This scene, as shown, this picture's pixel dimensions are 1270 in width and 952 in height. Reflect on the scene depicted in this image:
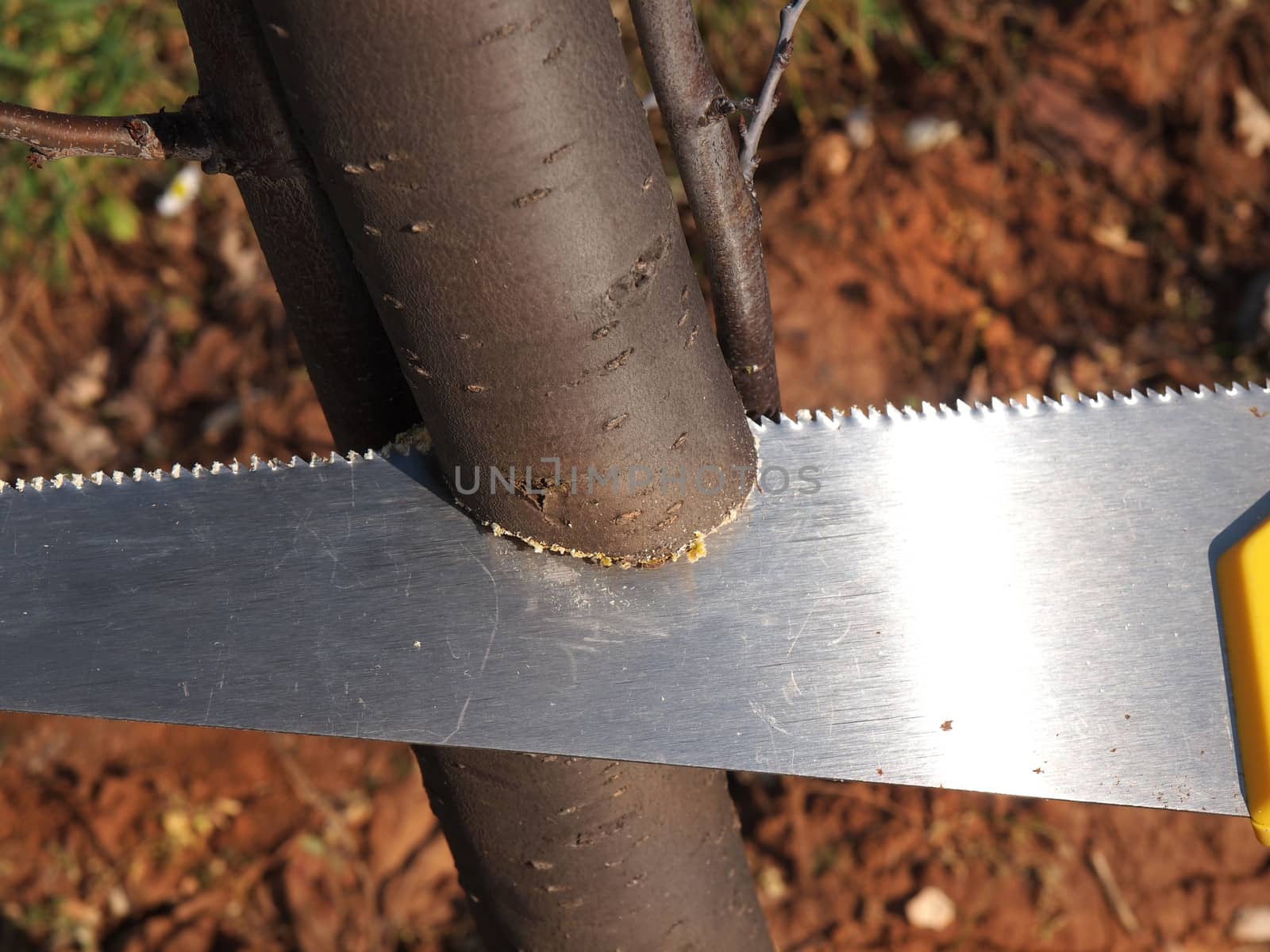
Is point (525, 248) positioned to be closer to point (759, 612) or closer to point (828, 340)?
point (759, 612)

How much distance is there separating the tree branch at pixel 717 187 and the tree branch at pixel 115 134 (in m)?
0.42

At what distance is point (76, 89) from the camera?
2.76 meters

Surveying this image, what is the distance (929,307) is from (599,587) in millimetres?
1575

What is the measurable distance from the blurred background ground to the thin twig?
1.26 m

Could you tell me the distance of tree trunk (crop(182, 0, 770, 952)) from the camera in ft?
2.37

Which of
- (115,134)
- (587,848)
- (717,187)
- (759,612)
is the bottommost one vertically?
(587,848)

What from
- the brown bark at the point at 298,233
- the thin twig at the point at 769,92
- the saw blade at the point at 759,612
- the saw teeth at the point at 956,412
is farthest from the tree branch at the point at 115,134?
the saw teeth at the point at 956,412

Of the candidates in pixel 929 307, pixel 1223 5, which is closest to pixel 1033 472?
pixel 929 307

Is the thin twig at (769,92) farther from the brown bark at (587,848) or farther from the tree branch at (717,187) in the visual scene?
the brown bark at (587,848)

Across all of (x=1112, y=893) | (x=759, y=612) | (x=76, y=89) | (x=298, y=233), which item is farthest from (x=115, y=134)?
(x=76, y=89)

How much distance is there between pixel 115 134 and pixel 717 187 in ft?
1.86

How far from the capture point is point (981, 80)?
249 centimetres

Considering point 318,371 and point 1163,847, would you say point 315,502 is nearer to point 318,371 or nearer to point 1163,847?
point 318,371

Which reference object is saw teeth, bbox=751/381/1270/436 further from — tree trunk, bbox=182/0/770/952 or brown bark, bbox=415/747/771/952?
brown bark, bbox=415/747/771/952
